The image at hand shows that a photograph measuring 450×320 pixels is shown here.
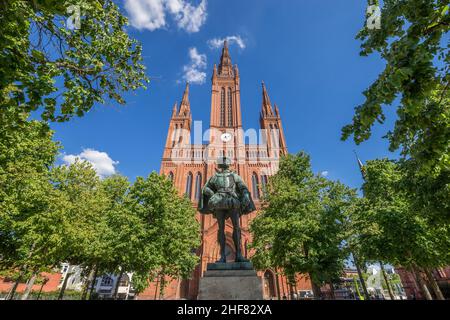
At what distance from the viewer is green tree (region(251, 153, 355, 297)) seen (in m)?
12.8

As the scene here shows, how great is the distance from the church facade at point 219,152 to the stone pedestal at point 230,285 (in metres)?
25.7

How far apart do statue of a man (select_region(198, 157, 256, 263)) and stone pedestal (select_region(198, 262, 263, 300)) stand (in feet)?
1.74

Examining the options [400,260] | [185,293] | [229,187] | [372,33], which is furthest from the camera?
[185,293]

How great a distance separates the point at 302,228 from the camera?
43.3 feet

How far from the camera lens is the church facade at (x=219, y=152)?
3061 cm

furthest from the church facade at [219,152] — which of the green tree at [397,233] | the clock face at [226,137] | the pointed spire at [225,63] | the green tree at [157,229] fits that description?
the green tree at [397,233]

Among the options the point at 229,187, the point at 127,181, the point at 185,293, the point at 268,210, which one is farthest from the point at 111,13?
the point at 185,293

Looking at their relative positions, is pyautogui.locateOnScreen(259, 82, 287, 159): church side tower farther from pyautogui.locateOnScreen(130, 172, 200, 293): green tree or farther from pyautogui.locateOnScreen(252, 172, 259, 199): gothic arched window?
pyautogui.locateOnScreen(130, 172, 200, 293): green tree

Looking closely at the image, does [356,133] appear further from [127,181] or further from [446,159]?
[127,181]

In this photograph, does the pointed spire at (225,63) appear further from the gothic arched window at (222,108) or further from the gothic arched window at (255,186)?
the gothic arched window at (255,186)

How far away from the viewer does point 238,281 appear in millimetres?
4727

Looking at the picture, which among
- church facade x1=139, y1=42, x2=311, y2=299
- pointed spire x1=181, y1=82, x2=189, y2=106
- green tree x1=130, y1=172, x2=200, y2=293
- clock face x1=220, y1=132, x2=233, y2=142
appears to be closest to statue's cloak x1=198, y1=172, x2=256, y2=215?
green tree x1=130, y1=172, x2=200, y2=293
